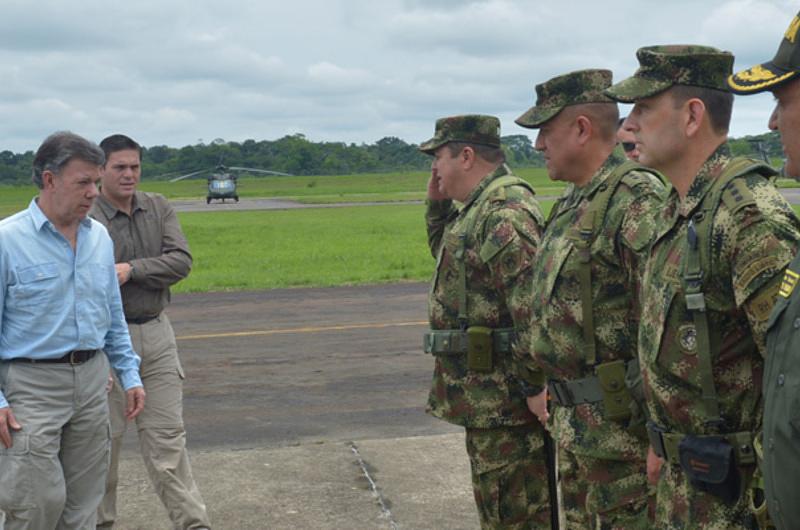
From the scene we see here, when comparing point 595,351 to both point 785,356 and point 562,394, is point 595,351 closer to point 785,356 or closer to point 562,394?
point 562,394

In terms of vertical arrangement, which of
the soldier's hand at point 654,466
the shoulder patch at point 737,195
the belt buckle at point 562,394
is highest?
the shoulder patch at point 737,195

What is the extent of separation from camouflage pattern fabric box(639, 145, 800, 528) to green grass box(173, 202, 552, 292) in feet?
46.9

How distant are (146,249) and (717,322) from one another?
362 centimetres

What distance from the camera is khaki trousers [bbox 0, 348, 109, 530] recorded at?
4.21 meters

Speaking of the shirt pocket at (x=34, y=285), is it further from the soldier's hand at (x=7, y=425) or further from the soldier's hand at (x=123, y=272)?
the soldier's hand at (x=123, y=272)

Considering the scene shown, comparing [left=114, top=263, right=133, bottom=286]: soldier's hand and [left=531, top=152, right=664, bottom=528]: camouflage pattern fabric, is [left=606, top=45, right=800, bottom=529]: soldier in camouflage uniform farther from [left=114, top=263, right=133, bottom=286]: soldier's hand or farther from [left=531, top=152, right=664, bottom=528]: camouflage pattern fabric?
[left=114, top=263, right=133, bottom=286]: soldier's hand

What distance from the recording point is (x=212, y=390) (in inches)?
369

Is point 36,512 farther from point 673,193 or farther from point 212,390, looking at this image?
point 212,390

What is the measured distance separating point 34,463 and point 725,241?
113 inches

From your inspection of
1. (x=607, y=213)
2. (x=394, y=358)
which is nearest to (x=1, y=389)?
(x=607, y=213)

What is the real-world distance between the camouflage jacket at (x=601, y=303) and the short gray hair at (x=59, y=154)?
1995mm

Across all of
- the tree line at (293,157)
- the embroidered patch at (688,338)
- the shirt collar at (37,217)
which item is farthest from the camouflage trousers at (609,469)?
the tree line at (293,157)

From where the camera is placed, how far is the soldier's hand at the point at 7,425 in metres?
4.16

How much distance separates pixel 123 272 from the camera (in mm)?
5457
